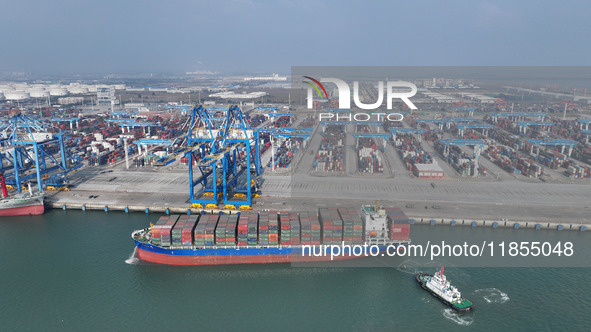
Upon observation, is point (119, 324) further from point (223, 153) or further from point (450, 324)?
point (450, 324)

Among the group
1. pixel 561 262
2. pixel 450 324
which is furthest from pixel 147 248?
pixel 561 262

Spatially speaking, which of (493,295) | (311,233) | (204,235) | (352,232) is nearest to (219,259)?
(204,235)

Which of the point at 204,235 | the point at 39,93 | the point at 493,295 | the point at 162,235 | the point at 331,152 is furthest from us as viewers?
the point at 39,93

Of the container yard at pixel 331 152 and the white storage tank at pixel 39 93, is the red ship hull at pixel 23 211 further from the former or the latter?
the white storage tank at pixel 39 93

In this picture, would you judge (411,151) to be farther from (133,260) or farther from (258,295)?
(133,260)

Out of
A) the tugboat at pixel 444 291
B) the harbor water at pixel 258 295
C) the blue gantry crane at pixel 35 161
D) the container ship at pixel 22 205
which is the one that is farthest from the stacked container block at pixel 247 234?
the blue gantry crane at pixel 35 161

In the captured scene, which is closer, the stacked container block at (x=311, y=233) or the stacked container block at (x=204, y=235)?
the stacked container block at (x=204, y=235)
